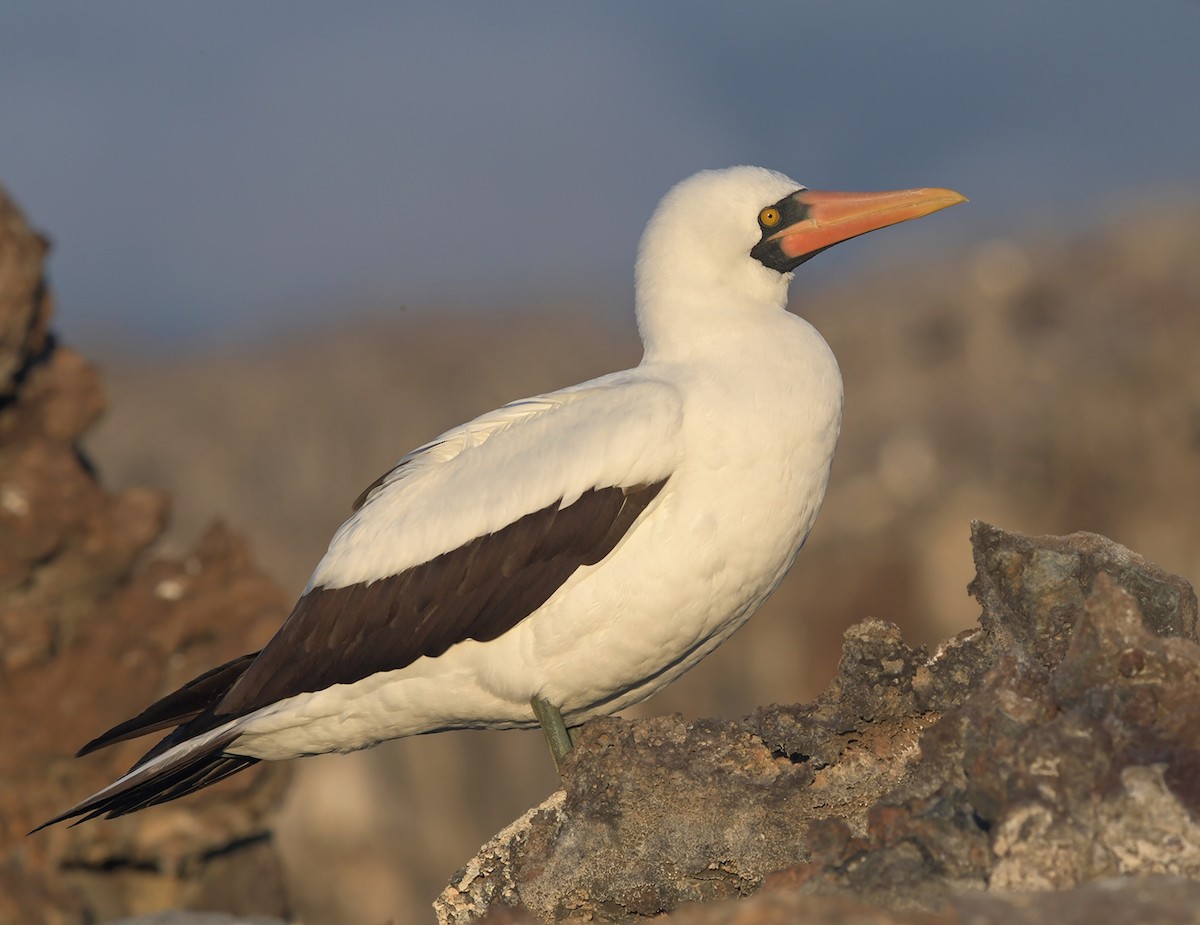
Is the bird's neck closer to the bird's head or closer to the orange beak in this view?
the bird's head

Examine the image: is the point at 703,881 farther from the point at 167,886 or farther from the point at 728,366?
the point at 167,886

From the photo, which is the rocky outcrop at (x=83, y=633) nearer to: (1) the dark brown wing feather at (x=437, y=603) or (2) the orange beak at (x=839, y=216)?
(1) the dark brown wing feather at (x=437, y=603)

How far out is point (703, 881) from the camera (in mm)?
5738

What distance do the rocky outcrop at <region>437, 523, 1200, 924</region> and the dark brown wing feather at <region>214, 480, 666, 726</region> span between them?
0.72 meters

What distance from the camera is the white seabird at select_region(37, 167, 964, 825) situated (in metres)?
6.17

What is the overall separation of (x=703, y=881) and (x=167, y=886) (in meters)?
6.40

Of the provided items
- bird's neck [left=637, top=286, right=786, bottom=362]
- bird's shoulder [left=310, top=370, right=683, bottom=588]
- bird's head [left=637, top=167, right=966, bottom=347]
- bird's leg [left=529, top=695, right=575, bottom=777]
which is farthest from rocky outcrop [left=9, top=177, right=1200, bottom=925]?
bird's head [left=637, top=167, right=966, bottom=347]

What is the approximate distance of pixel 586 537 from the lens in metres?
6.27

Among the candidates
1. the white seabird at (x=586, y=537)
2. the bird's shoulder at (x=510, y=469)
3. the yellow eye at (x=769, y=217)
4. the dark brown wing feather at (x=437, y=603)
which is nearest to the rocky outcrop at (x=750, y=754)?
the white seabird at (x=586, y=537)

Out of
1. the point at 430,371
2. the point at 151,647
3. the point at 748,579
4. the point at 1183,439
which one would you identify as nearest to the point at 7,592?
the point at 151,647

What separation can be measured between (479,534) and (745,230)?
193 cm

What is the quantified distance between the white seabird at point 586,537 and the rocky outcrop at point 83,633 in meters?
3.49

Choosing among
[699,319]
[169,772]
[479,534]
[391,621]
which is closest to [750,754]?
[479,534]

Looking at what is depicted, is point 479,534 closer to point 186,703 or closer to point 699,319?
point 699,319
